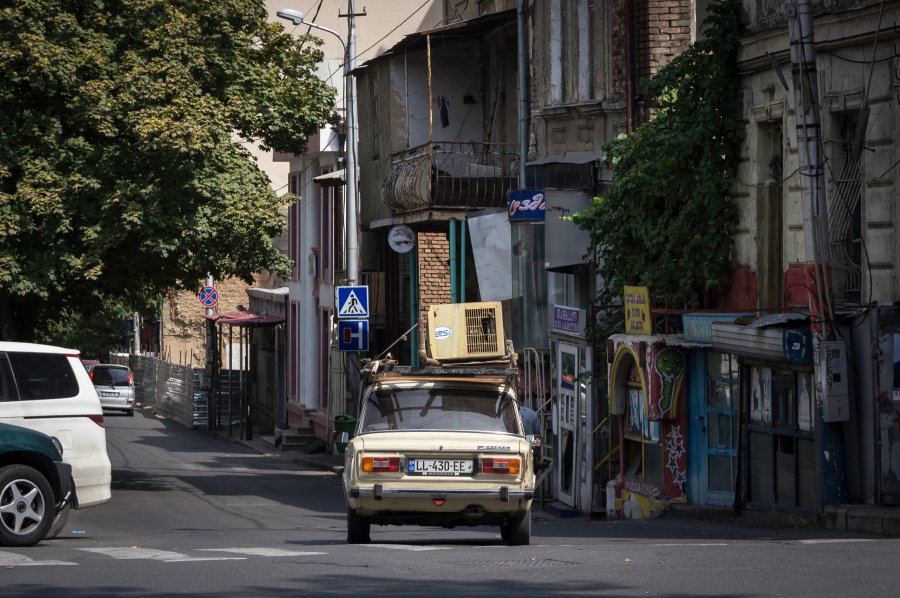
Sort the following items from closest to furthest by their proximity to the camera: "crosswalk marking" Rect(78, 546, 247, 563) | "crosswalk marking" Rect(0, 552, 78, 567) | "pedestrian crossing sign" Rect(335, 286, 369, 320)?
"crosswalk marking" Rect(0, 552, 78, 567), "crosswalk marking" Rect(78, 546, 247, 563), "pedestrian crossing sign" Rect(335, 286, 369, 320)

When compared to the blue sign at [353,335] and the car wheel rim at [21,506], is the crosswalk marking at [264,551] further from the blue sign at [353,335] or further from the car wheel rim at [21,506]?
the blue sign at [353,335]

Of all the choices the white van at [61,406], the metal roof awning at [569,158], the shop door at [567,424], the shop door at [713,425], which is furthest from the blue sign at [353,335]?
the white van at [61,406]

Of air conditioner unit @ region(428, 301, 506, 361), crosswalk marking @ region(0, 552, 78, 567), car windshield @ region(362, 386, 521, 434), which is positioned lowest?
crosswalk marking @ region(0, 552, 78, 567)

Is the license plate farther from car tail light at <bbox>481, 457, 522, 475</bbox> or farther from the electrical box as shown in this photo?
the electrical box

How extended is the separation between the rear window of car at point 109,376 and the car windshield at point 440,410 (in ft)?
136

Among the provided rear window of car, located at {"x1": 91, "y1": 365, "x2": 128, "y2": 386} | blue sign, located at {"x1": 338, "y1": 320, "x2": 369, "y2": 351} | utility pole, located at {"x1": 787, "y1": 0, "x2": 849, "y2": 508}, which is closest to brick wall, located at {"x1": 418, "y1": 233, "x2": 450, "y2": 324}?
blue sign, located at {"x1": 338, "y1": 320, "x2": 369, "y2": 351}

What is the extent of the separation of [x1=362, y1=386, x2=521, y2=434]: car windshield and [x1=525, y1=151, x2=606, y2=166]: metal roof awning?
9.55 m

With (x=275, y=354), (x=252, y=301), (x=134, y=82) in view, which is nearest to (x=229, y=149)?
(x=134, y=82)

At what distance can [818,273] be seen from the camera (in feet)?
53.9

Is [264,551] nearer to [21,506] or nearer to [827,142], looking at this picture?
[21,506]

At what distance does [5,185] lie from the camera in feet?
82.1

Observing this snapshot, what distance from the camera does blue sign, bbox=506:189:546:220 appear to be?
24547mm

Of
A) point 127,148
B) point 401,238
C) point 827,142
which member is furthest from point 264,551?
point 401,238

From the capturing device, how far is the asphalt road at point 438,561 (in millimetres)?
9977
